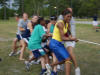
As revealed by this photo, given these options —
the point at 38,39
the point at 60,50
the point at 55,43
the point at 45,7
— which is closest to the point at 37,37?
the point at 38,39

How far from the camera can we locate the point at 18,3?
77.0 meters

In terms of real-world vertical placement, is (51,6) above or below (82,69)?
above

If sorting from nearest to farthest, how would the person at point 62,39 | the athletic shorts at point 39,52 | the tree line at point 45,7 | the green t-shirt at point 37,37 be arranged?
the person at point 62,39
the green t-shirt at point 37,37
the athletic shorts at point 39,52
the tree line at point 45,7

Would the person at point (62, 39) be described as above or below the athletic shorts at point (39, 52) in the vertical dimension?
above

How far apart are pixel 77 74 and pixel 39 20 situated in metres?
1.64

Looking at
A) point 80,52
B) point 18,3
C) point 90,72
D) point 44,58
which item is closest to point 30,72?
point 44,58

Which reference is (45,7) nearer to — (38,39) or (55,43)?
(38,39)

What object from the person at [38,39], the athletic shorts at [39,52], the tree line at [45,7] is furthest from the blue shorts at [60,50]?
the tree line at [45,7]

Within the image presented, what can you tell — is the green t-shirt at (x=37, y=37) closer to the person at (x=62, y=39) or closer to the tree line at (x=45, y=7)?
the person at (x=62, y=39)

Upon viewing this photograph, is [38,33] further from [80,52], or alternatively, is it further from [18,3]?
[18,3]

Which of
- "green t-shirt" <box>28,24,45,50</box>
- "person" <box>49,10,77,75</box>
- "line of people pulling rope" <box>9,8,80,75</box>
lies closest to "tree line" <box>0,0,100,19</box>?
"line of people pulling rope" <box>9,8,80,75</box>

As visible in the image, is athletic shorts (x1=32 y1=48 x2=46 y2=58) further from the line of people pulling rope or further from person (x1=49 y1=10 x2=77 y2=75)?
person (x1=49 y1=10 x2=77 y2=75)

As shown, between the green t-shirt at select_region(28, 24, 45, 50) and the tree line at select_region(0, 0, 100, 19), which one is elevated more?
the tree line at select_region(0, 0, 100, 19)

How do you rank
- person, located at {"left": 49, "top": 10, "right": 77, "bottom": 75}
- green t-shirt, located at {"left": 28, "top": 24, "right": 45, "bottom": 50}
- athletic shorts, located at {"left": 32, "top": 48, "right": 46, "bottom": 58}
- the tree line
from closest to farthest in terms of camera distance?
person, located at {"left": 49, "top": 10, "right": 77, "bottom": 75} < green t-shirt, located at {"left": 28, "top": 24, "right": 45, "bottom": 50} < athletic shorts, located at {"left": 32, "top": 48, "right": 46, "bottom": 58} < the tree line
